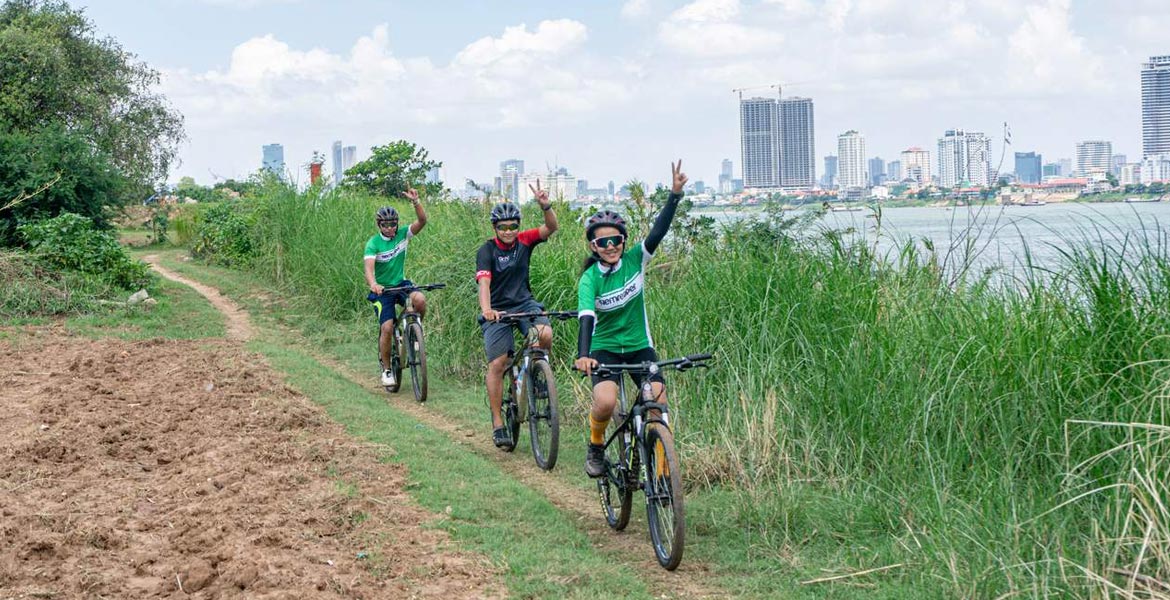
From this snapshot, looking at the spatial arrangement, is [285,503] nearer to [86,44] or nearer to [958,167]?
[958,167]

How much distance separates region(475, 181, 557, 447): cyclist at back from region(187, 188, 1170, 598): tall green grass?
1.11 metres

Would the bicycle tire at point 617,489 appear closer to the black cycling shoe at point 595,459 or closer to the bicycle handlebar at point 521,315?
the black cycling shoe at point 595,459

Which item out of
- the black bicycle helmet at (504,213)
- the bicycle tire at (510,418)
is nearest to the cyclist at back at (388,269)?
the black bicycle helmet at (504,213)

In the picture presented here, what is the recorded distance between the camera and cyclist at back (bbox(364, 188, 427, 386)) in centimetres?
1159

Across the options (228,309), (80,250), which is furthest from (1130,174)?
(80,250)

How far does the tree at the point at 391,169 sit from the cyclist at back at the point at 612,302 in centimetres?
1921

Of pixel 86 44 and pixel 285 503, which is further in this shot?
pixel 86 44

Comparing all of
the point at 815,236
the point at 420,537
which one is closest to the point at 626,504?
the point at 420,537

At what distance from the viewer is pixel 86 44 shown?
109 ft

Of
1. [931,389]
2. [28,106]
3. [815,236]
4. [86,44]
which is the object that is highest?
[86,44]

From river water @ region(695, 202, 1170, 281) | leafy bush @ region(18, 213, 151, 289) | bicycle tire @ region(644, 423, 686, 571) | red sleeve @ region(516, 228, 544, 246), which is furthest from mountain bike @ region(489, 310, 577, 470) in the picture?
leafy bush @ region(18, 213, 151, 289)

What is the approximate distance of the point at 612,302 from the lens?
22.2ft

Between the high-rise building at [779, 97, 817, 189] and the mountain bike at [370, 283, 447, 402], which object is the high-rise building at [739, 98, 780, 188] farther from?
the mountain bike at [370, 283, 447, 402]

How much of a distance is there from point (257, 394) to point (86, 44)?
26.4 metres
